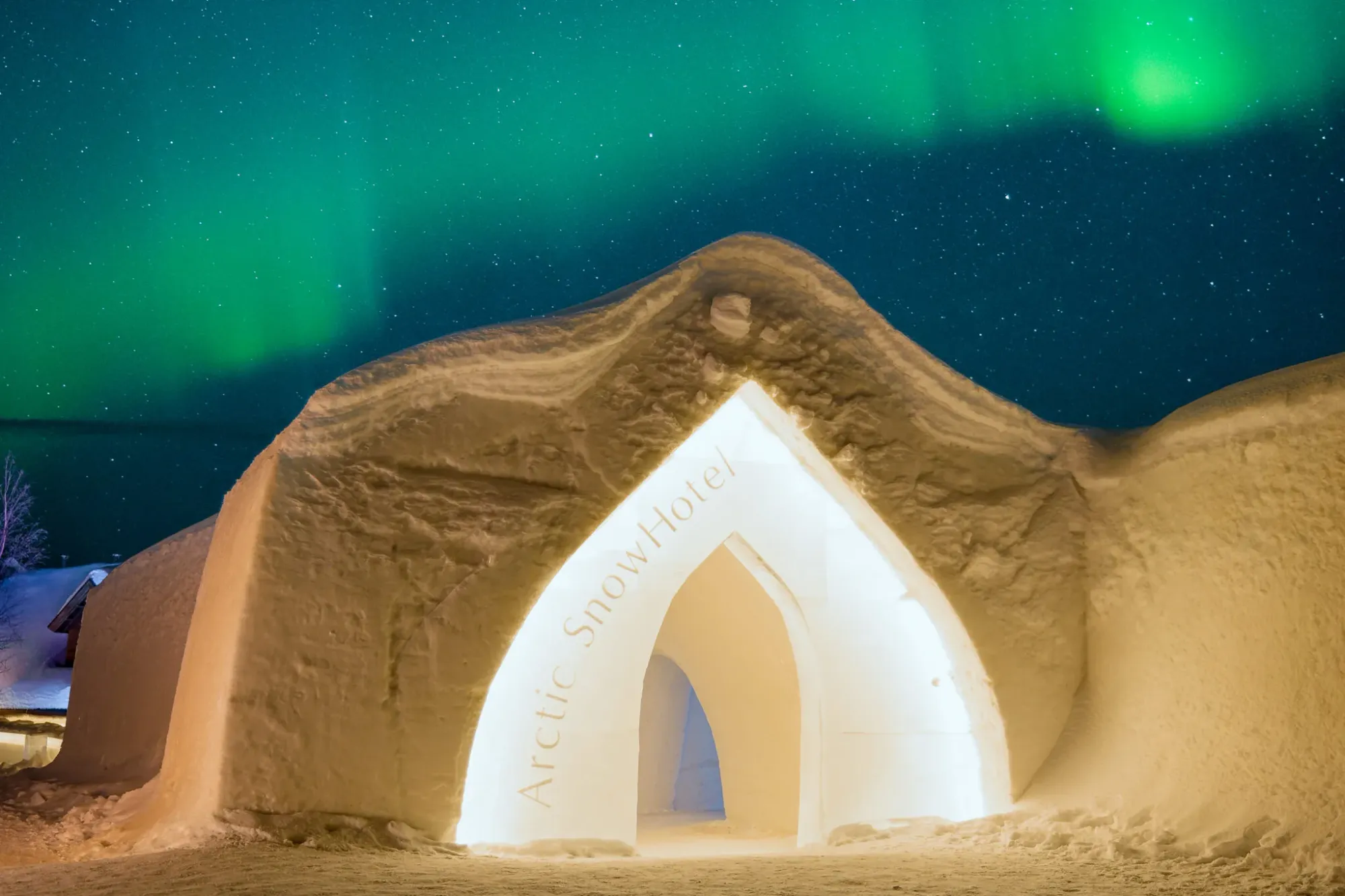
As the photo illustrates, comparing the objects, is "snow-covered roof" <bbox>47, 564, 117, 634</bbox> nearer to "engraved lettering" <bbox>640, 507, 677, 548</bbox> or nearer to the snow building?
the snow building

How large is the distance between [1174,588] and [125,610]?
9787 mm

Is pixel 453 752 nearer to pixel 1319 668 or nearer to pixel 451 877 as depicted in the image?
pixel 451 877

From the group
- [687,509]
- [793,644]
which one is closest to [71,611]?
[687,509]

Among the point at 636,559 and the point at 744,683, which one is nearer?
the point at 636,559

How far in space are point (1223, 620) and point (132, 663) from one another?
9.78 meters

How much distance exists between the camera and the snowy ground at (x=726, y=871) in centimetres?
461

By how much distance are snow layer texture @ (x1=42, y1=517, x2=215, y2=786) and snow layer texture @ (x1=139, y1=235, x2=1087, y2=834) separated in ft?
12.0

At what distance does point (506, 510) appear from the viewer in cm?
657

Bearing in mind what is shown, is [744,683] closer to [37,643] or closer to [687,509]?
[687,509]

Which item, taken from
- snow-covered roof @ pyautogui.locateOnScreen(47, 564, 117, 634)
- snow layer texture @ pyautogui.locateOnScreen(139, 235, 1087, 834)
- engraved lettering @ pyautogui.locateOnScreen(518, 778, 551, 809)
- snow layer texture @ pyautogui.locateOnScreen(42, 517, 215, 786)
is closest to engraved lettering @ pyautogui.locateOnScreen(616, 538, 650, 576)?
snow layer texture @ pyautogui.locateOnScreen(139, 235, 1087, 834)

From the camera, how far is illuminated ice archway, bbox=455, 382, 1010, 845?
688 cm

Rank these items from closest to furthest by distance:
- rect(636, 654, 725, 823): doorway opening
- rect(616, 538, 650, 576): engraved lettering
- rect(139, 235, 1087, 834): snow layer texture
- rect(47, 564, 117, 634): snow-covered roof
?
rect(139, 235, 1087, 834): snow layer texture, rect(616, 538, 650, 576): engraved lettering, rect(636, 654, 725, 823): doorway opening, rect(47, 564, 117, 634): snow-covered roof

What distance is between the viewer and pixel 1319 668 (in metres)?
5.78

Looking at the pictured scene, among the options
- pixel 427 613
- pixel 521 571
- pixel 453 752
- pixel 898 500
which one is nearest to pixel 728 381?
pixel 898 500
